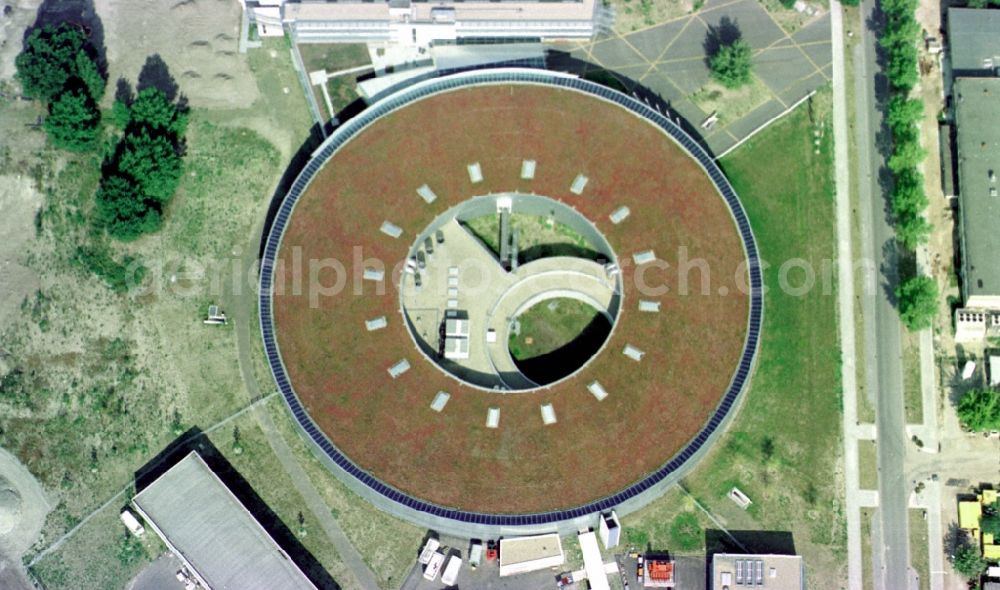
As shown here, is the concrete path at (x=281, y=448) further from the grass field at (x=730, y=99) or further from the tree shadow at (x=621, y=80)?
the grass field at (x=730, y=99)

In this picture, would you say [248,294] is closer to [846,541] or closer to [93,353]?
[93,353]

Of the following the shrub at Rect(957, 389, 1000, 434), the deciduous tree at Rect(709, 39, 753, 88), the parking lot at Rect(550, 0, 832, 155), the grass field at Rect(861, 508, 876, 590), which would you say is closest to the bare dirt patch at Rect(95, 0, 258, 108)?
the parking lot at Rect(550, 0, 832, 155)

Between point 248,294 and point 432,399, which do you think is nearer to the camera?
point 432,399

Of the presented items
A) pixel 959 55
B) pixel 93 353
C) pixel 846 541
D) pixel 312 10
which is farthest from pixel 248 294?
pixel 959 55

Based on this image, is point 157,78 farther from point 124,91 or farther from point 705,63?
point 705,63

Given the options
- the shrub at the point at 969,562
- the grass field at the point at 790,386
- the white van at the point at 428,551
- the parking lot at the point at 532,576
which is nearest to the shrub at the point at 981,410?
the shrub at the point at 969,562

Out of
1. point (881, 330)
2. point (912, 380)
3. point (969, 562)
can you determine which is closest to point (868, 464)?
point (912, 380)

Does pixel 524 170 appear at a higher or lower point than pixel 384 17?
lower
